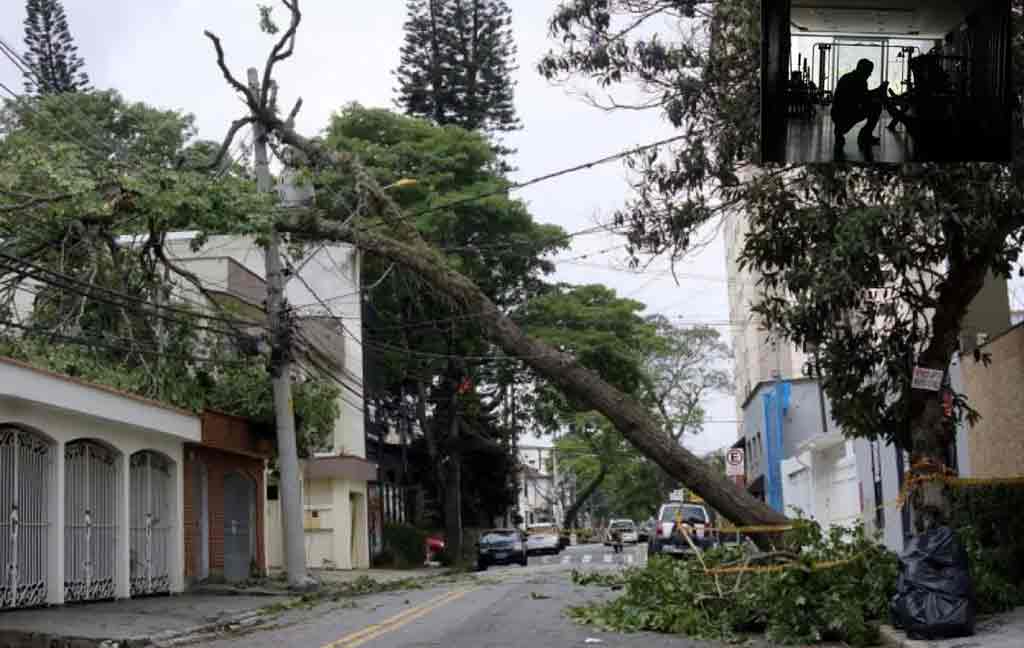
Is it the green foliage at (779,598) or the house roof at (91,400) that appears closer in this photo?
the green foliage at (779,598)

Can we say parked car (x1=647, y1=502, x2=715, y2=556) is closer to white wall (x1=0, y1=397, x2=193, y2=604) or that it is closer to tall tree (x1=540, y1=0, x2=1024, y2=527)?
white wall (x1=0, y1=397, x2=193, y2=604)

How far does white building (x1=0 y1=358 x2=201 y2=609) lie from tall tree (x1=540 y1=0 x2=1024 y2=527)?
9345 mm

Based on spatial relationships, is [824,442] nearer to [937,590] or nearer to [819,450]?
[819,450]

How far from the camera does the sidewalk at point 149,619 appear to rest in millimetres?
15992

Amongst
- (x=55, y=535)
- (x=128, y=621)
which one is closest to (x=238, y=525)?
(x=55, y=535)

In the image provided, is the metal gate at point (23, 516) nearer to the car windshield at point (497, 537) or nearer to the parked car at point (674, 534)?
the parked car at point (674, 534)

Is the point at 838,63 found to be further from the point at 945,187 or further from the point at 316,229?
the point at 316,229

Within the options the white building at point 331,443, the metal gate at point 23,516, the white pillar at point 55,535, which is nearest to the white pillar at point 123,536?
the white pillar at point 55,535

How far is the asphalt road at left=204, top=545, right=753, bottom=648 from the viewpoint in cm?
1453

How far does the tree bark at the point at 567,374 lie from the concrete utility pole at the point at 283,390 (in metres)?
1.63

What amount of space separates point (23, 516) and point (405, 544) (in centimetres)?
2753

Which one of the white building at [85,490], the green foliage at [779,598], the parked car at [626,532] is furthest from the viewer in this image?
the parked car at [626,532]

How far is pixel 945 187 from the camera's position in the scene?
13.1 m

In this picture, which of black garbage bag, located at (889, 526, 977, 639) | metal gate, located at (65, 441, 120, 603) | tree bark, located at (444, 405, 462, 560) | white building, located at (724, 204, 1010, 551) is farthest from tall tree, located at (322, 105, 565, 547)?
black garbage bag, located at (889, 526, 977, 639)
